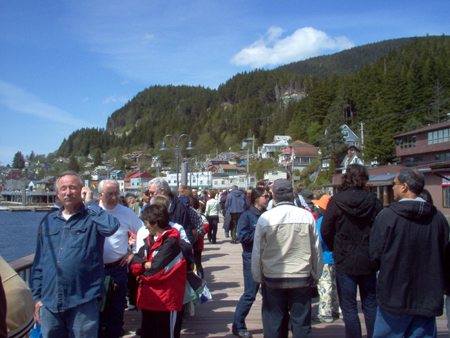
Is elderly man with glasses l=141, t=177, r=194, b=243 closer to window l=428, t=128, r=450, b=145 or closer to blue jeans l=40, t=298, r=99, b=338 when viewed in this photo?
blue jeans l=40, t=298, r=99, b=338

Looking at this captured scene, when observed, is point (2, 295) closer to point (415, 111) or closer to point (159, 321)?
point (159, 321)

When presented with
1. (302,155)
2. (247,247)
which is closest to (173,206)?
(247,247)

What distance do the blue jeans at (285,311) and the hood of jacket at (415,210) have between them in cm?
107

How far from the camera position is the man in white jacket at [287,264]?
10.3 ft

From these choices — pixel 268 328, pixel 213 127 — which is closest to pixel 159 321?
pixel 268 328

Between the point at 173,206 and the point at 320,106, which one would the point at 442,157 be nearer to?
the point at 173,206

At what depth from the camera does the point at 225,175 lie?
3556 inches

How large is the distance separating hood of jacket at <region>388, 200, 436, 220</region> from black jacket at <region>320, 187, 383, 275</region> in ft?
1.75

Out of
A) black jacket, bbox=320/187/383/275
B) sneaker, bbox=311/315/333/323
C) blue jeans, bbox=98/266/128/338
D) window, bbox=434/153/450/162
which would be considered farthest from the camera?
window, bbox=434/153/450/162

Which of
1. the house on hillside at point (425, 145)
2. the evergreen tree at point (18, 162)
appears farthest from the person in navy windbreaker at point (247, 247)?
the evergreen tree at point (18, 162)

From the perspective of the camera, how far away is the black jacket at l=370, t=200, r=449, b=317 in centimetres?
269

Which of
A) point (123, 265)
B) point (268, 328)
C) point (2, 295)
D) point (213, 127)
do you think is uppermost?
point (213, 127)

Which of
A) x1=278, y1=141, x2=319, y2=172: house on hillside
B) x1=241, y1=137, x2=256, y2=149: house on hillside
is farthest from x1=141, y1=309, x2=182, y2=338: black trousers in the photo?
x1=241, y1=137, x2=256, y2=149: house on hillside

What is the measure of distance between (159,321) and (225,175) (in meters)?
87.1
